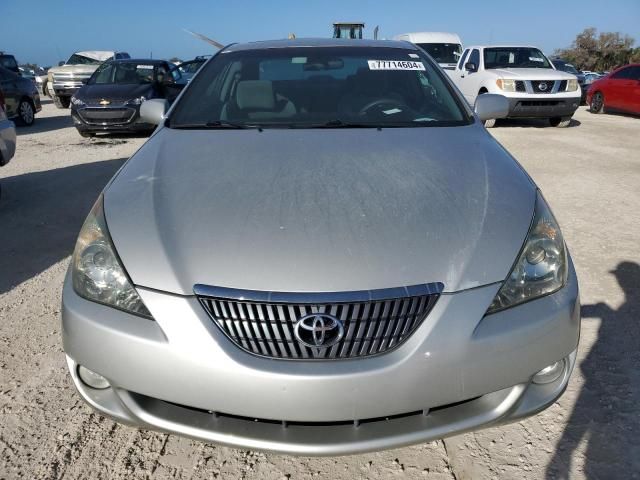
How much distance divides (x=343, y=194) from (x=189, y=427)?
922 mm

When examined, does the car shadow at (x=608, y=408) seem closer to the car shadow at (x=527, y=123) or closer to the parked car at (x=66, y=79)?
the car shadow at (x=527, y=123)

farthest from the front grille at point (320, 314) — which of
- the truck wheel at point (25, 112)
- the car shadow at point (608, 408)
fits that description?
the truck wheel at point (25, 112)

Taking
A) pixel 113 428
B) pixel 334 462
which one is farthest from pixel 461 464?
pixel 113 428

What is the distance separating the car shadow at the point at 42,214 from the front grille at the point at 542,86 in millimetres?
7576

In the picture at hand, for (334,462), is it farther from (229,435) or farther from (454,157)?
(454,157)

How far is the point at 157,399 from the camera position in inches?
61.3

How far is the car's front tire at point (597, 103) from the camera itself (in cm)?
1319

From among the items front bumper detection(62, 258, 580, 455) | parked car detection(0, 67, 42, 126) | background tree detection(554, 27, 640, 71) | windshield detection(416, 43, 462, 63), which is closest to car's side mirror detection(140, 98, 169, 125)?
front bumper detection(62, 258, 580, 455)

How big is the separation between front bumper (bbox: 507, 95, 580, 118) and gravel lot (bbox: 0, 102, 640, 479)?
18.8ft

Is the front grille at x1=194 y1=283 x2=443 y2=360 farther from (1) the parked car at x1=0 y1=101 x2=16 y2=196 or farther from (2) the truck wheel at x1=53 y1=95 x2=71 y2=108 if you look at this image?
(2) the truck wheel at x1=53 y1=95 x2=71 y2=108


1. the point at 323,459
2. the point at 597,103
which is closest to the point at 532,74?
the point at 597,103

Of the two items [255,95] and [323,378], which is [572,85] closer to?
[255,95]

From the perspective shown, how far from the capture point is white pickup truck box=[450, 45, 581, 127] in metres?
9.55

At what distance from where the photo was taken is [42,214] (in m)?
4.58
